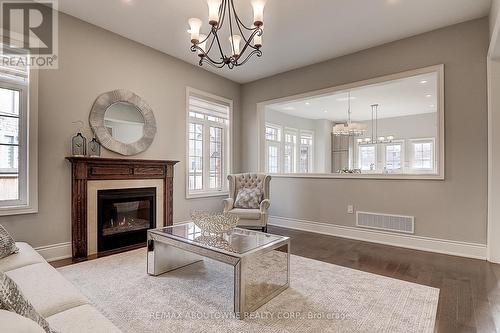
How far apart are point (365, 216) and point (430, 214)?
34.4 inches

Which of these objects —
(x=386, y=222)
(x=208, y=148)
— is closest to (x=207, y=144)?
(x=208, y=148)

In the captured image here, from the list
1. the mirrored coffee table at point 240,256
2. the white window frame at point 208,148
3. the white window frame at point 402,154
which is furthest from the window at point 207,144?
the white window frame at point 402,154

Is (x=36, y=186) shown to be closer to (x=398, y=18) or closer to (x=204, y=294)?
(x=204, y=294)

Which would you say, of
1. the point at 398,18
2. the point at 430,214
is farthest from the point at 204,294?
the point at 398,18

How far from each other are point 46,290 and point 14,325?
0.95 m

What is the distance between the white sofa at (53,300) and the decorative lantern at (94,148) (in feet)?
5.93

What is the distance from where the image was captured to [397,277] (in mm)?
2766

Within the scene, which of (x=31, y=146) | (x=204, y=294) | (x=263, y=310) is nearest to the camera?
(x=263, y=310)

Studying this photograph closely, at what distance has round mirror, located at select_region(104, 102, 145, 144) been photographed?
3.77 metres

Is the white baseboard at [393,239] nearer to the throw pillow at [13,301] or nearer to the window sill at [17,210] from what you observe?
the window sill at [17,210]

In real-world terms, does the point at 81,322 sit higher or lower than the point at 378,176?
lower

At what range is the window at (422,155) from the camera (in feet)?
28.0

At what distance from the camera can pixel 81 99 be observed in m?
3.47

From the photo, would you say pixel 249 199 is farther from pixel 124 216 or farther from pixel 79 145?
pixel 79 145
